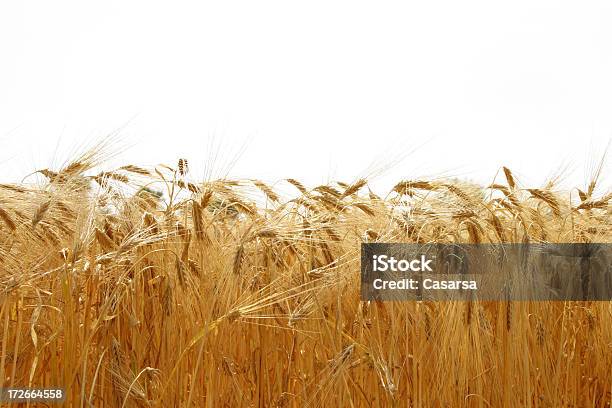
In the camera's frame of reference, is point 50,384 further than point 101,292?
No

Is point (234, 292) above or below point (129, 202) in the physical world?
below

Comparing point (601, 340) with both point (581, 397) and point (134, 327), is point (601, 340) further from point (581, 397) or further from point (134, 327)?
point (134, 327)

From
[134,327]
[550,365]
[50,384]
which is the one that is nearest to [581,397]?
[550,365]

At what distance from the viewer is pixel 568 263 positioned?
310cm

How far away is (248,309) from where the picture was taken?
7.41ft

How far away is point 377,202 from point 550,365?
97 centimetres

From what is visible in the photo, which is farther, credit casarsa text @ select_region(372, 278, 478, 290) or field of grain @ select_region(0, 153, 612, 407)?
credit casarsa text @ select_region(372, 278, 478, 290)

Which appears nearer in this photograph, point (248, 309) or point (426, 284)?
point (248, 309)

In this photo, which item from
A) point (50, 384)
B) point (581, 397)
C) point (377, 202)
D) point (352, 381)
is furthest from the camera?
point (581, 397)

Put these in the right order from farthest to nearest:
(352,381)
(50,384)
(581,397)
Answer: (581,397), (352,381), (50,384)

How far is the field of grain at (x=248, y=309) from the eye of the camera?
2.35 meters

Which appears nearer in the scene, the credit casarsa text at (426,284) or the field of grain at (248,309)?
the field of grain at (248,309)

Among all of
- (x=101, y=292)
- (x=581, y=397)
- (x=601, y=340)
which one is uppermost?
(x=101, y=292)

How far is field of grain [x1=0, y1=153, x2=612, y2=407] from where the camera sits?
2.35m
